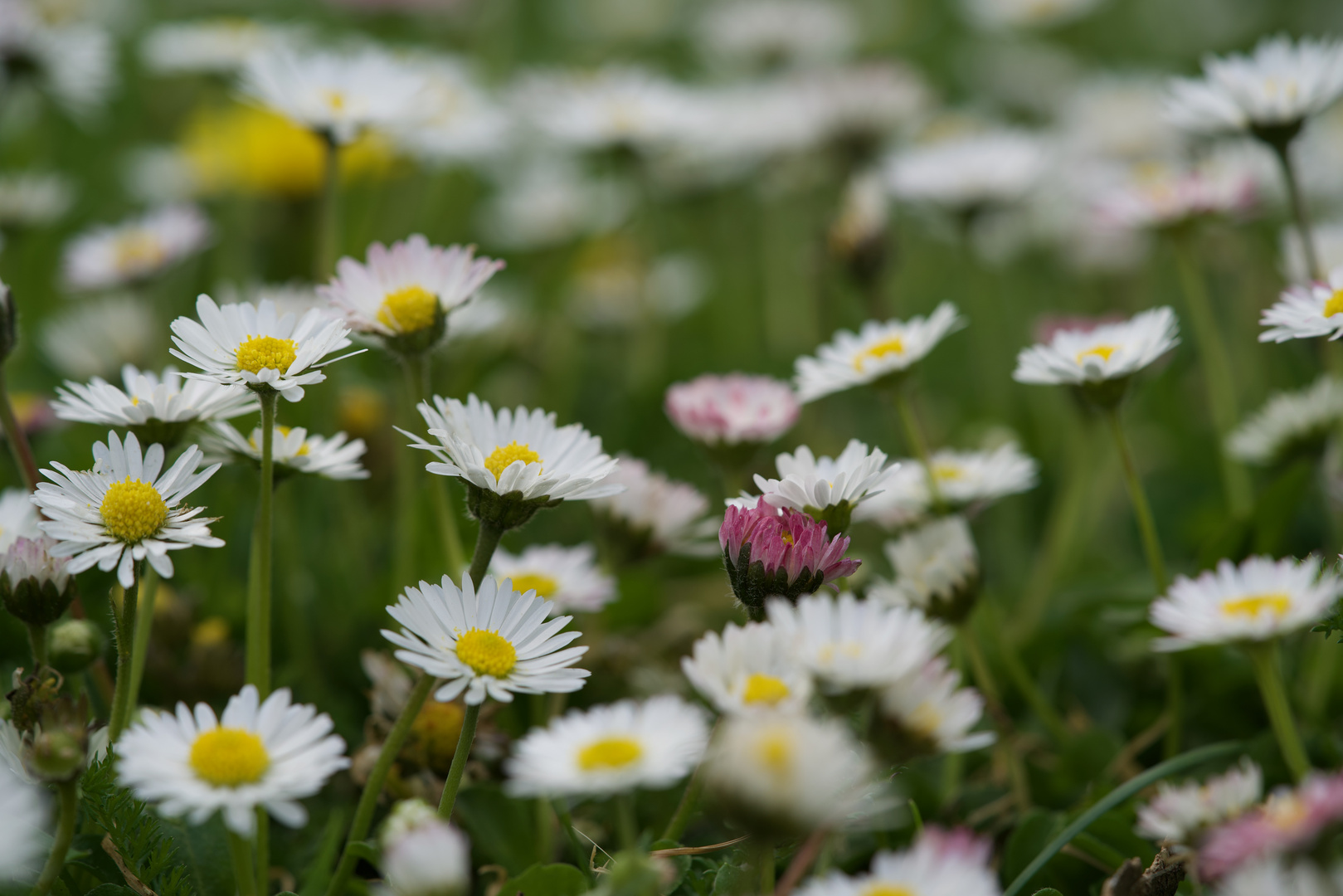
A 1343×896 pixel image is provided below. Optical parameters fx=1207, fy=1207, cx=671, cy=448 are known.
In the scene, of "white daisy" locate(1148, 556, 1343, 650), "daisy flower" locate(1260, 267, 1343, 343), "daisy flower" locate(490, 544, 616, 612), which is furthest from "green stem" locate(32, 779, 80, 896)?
"daisy flower" locate(1260, 267, 1343, 343)

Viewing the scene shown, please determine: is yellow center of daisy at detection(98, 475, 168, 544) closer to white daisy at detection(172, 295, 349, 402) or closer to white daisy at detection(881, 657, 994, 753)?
white daisy at detection(172, 295, 349, 402)

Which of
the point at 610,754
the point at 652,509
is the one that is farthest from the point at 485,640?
the point at 652,509

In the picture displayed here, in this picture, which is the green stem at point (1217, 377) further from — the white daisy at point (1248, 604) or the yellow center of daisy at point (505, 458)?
the yellow center of daisy at point (505, 458)

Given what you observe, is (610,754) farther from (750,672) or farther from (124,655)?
(124,655)

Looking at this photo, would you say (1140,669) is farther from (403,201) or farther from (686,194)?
(403,201)

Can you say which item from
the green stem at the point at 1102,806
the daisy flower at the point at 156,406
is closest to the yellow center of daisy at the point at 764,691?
the green stem at the point at 1102,806
